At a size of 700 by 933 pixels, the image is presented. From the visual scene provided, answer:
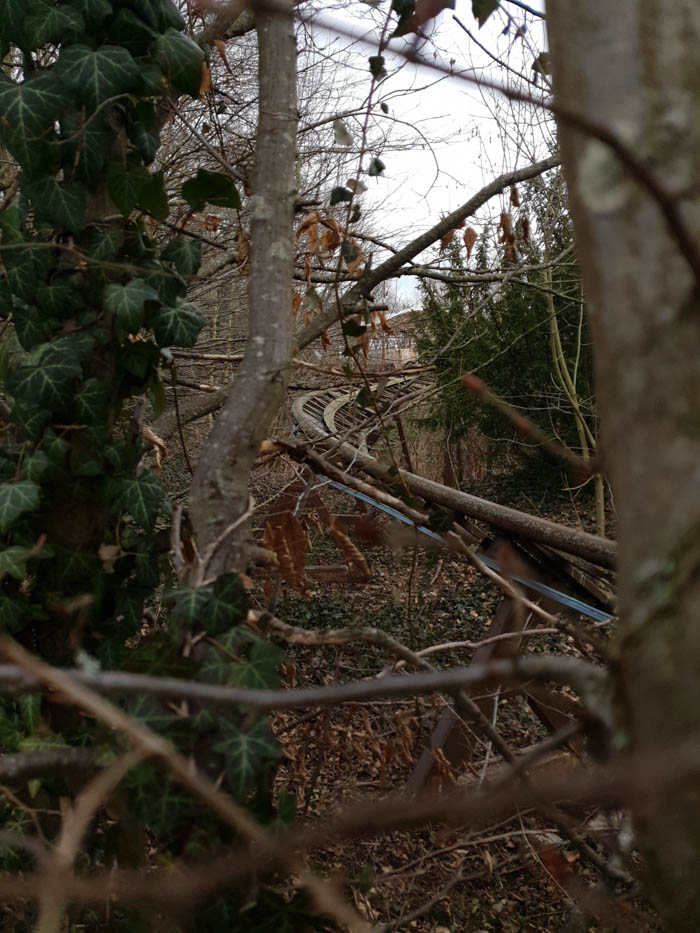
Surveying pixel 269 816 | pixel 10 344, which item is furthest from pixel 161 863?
pixel 10 344

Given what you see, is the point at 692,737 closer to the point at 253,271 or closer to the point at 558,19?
the point at 558,19

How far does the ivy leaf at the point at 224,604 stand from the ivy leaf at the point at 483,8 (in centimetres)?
169

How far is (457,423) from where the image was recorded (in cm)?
995

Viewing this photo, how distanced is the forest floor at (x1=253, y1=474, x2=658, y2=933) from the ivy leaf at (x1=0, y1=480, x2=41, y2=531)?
73 cm

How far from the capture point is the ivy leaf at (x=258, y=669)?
125 cm

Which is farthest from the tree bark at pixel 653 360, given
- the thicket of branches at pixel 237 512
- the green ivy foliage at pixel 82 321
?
the green ivy foliage at pixel 82 321

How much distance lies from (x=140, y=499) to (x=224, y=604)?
2.29ft

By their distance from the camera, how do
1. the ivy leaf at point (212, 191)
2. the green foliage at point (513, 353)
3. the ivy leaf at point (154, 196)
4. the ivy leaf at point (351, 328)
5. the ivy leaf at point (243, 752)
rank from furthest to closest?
the green foliage at point (513, 353) < the ivy leaf at point (351, 328) < the ivy leaf at point (212, 191) < the ivy leaf at point (154, 196) < the ivy leaf at point (243, 752)

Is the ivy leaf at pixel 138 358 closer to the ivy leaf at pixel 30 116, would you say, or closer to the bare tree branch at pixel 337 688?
the ivy leaf at pixel 30 116

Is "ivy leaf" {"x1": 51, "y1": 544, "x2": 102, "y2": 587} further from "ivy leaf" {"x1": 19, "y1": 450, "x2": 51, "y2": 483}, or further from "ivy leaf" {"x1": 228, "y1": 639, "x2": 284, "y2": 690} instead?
"ivy leaf" {"x1": 228, "y1": 639, "x2": 284, "y2": 690}

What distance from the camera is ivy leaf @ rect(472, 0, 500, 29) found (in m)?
1.91

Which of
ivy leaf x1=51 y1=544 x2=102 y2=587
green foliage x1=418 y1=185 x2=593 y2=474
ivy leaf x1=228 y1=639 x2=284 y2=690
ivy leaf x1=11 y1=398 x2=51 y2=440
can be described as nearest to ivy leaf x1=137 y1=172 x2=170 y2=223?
ivy leaf x1=11 y1=398 x2=51 y2=440

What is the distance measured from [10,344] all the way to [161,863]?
1766 millimetres

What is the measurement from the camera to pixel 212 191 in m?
1.98
